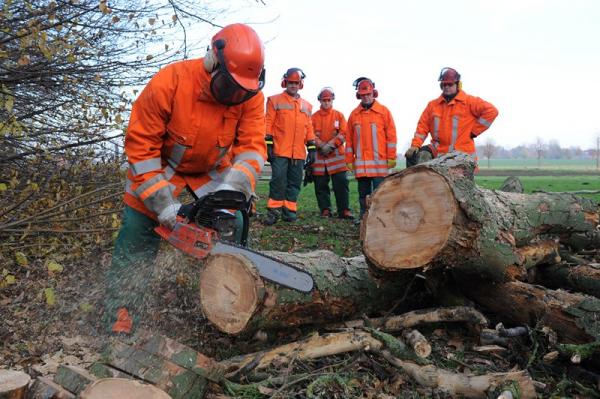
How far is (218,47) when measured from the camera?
2.69m

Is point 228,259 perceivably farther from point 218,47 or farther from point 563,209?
point 563,209

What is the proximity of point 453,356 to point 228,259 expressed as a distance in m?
1.22

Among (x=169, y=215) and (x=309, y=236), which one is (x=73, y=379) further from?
(x=309, y=236)

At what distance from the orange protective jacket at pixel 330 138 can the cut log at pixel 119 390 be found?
252 inches

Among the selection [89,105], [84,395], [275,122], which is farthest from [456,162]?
[275,122]

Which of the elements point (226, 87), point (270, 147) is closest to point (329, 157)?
point (270, 147)

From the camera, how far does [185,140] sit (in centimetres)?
288

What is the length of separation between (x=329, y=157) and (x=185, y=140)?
5389mm

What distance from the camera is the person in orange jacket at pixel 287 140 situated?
7.09 metres

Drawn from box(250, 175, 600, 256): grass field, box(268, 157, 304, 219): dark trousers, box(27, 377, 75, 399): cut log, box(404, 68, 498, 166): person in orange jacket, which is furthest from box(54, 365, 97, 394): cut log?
box(268, 157, 304, 219): dark trousers

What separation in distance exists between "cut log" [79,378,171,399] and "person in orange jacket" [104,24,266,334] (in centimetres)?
106

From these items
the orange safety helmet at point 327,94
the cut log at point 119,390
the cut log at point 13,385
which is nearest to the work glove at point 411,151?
the orange safety helmet at point 327,94

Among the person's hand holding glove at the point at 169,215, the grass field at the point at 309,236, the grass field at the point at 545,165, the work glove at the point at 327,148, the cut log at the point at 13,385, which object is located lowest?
the grass field at the point at 545,165

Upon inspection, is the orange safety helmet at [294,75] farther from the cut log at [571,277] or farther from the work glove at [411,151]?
the cut log at [571,277]
